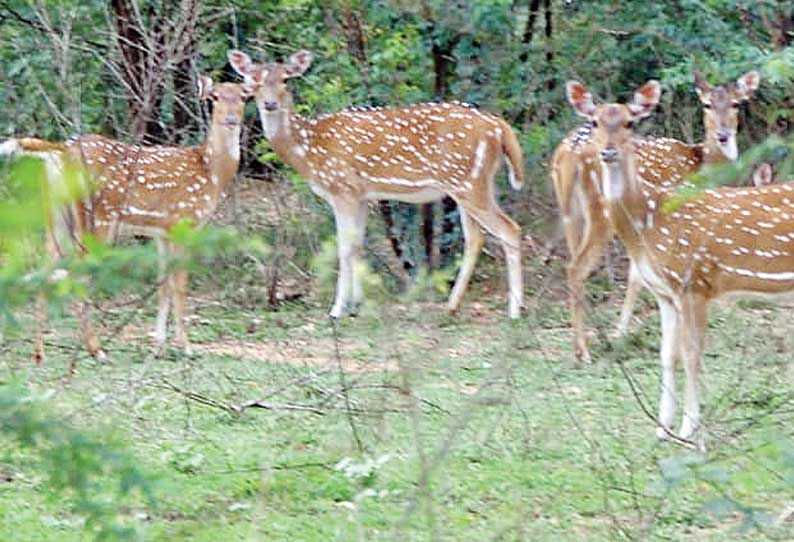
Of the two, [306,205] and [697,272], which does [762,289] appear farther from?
[306,205]

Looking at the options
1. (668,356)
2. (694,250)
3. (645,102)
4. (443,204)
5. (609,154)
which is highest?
(645,102)

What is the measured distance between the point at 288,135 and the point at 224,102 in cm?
99

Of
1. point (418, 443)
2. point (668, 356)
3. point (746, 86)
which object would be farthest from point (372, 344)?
point (418, 443)

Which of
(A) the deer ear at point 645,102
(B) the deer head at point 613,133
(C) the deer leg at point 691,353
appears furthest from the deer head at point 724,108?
(C) the deer leg at point 691,353

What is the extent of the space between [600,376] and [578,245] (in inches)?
55.3

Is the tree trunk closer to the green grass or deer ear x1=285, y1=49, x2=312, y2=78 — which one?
deer ear x1=285, y1=49, x2=312, y2=78

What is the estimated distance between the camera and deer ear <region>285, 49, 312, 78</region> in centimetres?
1186

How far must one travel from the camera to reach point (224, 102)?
11.0 meters

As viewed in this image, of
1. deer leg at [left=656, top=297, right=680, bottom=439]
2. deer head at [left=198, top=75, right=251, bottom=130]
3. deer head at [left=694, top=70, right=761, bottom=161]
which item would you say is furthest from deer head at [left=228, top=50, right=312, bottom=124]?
deer leg at [left=656, top=297, right=680, bottom=439]

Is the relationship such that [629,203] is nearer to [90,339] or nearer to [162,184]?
[90,339]

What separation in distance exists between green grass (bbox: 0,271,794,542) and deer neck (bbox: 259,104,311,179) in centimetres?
199

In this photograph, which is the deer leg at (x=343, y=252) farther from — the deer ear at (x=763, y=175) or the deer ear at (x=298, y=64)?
the deer ear at (x=763, y=175)

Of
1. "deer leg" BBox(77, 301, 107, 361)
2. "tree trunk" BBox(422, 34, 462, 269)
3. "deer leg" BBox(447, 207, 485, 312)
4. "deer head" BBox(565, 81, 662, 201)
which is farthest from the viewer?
"tree trunk" BBox(422, 34, 462, 269)

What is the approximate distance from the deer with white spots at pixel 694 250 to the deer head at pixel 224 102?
3460mm
